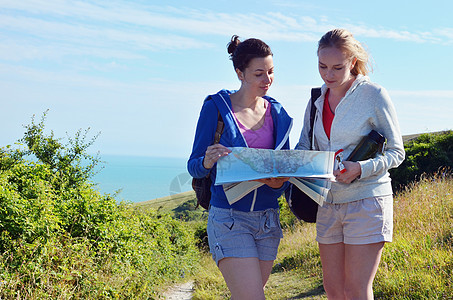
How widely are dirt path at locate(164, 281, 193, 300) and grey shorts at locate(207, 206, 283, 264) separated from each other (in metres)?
6.83

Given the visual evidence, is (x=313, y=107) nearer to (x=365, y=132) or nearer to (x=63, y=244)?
(x=365, y=132)

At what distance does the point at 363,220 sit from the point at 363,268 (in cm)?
31

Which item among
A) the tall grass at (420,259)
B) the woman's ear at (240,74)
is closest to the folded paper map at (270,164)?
the woman's ear at (240,74)

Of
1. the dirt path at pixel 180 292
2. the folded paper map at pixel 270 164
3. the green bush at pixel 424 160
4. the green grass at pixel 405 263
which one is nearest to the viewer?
the folded paper map at pixel 270 164

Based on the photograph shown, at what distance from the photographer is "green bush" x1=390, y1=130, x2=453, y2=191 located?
14.8 m

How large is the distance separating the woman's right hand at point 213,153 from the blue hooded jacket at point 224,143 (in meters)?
0.08

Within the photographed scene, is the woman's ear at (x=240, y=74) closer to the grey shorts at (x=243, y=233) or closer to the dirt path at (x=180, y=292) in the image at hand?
the grey shorts at (x=243, y=233)

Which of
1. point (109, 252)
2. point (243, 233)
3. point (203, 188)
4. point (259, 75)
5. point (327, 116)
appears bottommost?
point (109, 252)

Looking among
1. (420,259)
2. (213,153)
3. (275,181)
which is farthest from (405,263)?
(213,153)

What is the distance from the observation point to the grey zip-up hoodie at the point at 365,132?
2.97 metres

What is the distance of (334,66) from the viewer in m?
3.07

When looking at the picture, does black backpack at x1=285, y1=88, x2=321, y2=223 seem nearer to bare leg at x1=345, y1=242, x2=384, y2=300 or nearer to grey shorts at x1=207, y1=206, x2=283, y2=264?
grey shorts at x1=207, y1=206, x2=283, y2=264

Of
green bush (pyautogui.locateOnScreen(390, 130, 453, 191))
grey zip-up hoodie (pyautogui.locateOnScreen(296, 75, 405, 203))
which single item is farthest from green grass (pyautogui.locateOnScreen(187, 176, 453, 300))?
green bush (pyautogui.locateOnScreen(390, 130, 453, 191))

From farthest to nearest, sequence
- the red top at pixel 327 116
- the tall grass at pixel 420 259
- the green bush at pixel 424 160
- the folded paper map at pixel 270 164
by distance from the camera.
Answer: the green bush at pixel 424 160, the tall grass at pixel 420 259, the red top at pixel 327 116, the folded paper map at pixel 270 164
